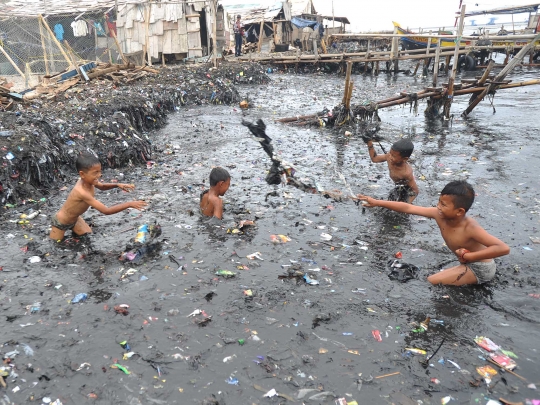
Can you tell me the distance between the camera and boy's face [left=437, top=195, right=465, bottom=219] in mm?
3217

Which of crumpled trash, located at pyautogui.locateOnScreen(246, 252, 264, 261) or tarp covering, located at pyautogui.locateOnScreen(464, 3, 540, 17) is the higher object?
tarp covering, located at pyautogui.locateOnScreen(464, 3, 540, 17)

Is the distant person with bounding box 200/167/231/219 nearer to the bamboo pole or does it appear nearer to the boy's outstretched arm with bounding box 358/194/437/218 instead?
the boy's outstretched arm with bounding box 358/194/437/218

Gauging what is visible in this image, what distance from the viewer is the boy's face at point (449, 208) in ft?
10.6

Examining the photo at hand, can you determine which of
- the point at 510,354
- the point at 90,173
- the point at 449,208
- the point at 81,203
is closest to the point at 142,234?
the point at 81,203

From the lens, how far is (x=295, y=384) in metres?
2.53

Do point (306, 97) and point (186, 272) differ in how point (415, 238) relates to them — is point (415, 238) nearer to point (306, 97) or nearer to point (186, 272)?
point (186, 272)

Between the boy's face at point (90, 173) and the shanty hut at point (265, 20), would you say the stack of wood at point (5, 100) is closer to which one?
the boy's face at point (90, 173)

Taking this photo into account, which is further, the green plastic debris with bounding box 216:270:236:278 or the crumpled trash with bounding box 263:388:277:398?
the green plastic debris with bounding box 216:270:236:278

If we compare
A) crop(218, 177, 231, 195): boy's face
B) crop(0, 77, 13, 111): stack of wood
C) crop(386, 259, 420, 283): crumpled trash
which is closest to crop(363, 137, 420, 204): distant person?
crop(386, 259, 420, 283): crumpled trash

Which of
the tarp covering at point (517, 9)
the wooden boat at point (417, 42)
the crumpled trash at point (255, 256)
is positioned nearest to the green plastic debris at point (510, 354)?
the crumpled trash at point (255, 256)

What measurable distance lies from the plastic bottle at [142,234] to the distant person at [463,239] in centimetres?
242

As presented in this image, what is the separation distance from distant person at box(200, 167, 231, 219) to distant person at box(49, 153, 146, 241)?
94 cm

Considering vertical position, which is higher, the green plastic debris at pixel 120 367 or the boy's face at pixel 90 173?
the boy's face at pixel 90 173

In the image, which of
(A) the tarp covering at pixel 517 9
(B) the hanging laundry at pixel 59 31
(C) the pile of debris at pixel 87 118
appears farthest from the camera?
(A) the tarp covering at pixel 517 9
